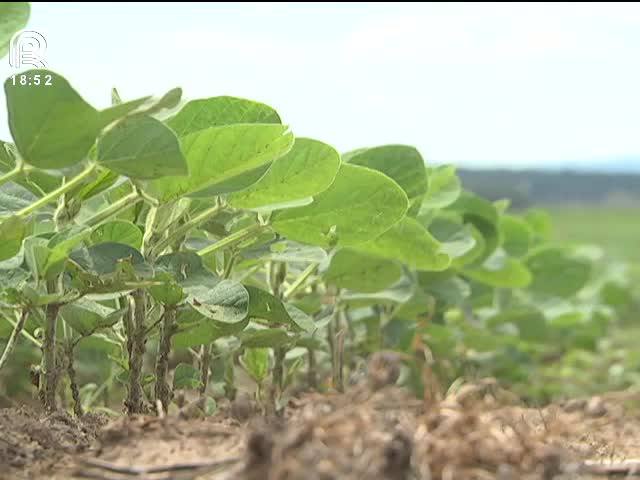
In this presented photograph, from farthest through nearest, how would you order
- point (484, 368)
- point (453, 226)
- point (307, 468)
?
point (484, 368)
point (453, 226)
point (307, 468)

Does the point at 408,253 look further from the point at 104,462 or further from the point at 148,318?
the point at 104,462

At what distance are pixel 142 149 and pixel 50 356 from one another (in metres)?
0.30

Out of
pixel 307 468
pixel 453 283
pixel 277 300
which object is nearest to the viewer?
pixel 307 468

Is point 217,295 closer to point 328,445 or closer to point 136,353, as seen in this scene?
point 136,353

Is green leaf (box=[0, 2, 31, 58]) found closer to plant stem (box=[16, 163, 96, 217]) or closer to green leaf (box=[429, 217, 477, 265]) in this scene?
plant stem (box=[16, 163, 96, 217])

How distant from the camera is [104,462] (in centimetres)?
90

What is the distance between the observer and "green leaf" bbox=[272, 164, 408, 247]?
4.08 ft

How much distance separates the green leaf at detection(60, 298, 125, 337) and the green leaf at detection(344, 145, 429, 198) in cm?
44

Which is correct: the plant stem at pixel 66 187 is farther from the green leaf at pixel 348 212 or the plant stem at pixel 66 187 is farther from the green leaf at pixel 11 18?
the green leaf at pixel 348 212

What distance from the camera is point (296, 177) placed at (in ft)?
3.81

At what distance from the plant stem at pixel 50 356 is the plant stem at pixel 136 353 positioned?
83 millimetres

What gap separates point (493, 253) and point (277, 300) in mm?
1007

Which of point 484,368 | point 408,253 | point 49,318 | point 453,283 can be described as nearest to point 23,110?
point 49,318

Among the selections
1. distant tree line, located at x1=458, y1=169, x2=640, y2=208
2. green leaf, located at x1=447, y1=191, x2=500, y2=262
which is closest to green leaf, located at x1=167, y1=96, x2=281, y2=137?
green leaf, located at x1=447, y1=191, x2=500, y2=262
